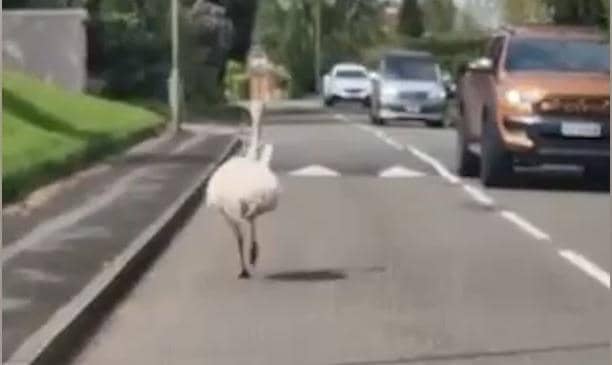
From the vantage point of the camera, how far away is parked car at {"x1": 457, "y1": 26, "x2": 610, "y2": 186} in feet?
80.1

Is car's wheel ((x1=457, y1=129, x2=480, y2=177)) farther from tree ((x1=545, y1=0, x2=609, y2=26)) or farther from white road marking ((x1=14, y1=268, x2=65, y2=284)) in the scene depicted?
white road marking ((x1=14, y1=268, x2=65, y2=284))

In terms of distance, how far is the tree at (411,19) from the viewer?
96.5 metres

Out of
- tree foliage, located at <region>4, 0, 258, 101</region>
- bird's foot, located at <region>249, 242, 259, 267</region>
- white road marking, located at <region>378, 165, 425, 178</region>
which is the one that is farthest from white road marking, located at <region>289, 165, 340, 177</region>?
tree foliage, located at <region>4, 0, 258, 101</region>

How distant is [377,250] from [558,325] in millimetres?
4664

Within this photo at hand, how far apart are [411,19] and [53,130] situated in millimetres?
69020

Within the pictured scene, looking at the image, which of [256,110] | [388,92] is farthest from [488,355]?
[388,92]

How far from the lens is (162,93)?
52.6 m

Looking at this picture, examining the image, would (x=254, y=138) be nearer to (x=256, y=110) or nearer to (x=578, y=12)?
(x=256, y=110)

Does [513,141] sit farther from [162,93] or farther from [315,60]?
[315,60]

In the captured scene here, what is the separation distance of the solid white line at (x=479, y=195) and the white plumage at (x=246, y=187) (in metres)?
8.01

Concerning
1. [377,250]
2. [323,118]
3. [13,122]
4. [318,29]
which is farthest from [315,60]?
[377,250]

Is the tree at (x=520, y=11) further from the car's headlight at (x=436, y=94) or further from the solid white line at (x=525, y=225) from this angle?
the solid white line at (x=525, y=225)

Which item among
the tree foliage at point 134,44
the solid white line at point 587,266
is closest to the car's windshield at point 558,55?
the solid white line at point 587,266

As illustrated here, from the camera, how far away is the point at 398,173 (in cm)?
2783
